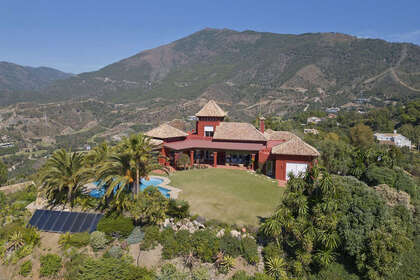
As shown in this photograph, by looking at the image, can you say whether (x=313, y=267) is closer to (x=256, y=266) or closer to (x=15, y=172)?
(x=256, y=266)

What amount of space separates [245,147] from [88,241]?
22.7 metres

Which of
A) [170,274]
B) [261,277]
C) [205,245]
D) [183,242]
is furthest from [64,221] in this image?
[261,277]

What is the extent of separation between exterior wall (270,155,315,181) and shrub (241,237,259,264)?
1465 cm

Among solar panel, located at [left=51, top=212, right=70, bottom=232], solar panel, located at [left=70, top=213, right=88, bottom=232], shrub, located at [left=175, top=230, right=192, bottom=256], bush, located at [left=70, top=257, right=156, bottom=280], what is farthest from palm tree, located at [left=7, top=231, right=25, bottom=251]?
shrub, located at [left=175, top=230, right=192, bottom=256]

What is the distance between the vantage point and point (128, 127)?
147625 millimetres

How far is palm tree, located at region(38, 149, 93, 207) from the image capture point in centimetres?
1959

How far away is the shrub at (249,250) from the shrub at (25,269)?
13728mm

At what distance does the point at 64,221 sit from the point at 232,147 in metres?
21.9

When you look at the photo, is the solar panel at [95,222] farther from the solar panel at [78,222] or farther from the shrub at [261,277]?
the shrub at [261,277]

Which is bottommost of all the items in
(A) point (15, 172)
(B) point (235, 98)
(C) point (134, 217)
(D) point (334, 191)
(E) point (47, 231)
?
(A) point (15, 172)

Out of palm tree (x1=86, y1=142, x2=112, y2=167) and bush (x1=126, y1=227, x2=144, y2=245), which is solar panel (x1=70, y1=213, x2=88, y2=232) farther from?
palm tree (x1=86, y1=142, x2=112, y2=167)

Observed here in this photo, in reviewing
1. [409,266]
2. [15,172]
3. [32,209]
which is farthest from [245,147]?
[15,172]

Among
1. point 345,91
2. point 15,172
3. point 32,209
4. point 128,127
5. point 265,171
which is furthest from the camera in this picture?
point 345,91

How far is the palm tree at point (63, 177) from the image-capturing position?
19594 millimetres
